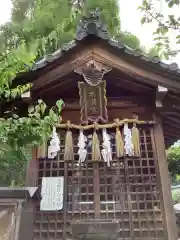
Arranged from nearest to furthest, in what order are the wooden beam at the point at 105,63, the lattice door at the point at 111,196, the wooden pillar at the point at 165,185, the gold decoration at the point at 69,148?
the wooden pillar at the point at 165,185 → the lattice door at the point at 111,196 → the gold decoration at the point at 69,148 → the wooden beam at the point at 105,63

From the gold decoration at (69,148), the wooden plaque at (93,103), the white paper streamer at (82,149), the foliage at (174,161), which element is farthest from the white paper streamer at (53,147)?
the foliage at (174,161)

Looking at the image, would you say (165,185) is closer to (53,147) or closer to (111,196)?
(111,196)

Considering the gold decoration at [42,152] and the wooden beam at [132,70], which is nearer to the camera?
the gold decoration at [42,152]

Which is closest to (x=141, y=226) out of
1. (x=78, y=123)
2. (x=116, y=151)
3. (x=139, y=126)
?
(x=116, y=151)

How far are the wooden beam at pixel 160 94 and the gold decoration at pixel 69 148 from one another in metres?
2.07

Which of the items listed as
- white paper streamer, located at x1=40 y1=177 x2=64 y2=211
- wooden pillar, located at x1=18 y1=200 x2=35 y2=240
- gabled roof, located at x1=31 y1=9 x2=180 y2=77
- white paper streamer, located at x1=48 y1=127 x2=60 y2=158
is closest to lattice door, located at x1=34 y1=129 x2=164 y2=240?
white paper streamer, located at x1=40 y1=177 x2=64 y2=211

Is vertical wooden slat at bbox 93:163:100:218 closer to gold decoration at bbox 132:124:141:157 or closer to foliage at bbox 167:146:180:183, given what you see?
gold decoration at bbox 132:124:141:157

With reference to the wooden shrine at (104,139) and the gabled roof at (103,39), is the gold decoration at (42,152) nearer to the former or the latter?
the wooden shrine at (104,139)

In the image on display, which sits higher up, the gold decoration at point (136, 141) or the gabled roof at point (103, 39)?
the gabled roof at point (103, 39)

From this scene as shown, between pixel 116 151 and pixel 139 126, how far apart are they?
0.84 m

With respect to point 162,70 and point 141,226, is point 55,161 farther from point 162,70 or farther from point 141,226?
point 162,70

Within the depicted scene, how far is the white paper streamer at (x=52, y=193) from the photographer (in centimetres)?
563

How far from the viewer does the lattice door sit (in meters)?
5.54

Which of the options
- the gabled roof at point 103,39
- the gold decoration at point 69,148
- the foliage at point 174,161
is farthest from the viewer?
the foliage at point 174,161
